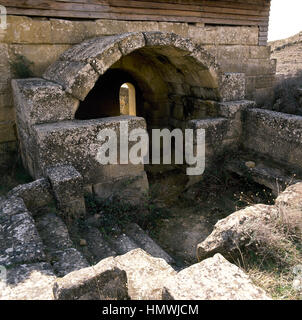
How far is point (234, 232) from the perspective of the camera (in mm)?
2740

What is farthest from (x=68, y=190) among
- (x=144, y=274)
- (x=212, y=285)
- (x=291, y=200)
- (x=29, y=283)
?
(x=291, y=200)

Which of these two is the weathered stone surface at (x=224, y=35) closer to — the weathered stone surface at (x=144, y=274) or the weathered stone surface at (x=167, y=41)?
the weathered stone surface at (x=167, y=41)

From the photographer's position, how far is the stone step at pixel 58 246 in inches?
115

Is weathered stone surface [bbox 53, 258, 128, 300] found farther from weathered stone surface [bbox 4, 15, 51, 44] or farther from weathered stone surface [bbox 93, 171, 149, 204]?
weathered stone surface [bbox 4, 15, 51, 44]

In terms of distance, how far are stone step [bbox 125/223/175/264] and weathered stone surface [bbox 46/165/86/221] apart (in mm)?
748

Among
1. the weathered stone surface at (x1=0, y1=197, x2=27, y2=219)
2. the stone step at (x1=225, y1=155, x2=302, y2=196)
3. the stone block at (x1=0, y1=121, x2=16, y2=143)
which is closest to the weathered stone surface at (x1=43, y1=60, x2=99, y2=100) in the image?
the stone block at (x1=0, y1=121, x2=16, y2=143)

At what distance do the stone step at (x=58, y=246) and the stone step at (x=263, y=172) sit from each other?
3.08 meters

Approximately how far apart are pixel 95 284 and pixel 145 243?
77.1 inches

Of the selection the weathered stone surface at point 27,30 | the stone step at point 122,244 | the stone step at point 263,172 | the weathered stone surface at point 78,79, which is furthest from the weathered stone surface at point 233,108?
the weathered stone surface at point 27,30

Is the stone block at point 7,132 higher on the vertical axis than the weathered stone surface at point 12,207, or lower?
higher

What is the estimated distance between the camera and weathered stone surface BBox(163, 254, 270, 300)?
1893mm

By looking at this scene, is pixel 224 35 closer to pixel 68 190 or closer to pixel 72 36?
pixel 72 36
